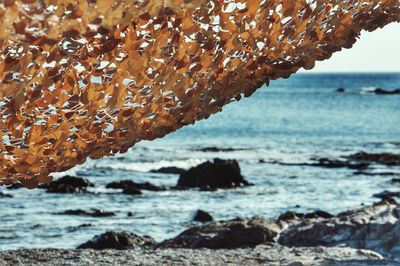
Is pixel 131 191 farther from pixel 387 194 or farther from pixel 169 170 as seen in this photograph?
pixel 387 194

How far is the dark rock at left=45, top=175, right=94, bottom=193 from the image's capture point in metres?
22.6

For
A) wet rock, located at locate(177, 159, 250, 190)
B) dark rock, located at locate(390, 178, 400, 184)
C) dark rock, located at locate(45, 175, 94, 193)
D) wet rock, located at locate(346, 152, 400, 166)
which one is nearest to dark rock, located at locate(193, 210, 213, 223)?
dark rock, located at locate(45, 175, 94, 193)

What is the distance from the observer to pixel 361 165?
1288 inches

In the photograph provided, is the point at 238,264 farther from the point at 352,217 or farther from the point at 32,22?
the point at 32,22

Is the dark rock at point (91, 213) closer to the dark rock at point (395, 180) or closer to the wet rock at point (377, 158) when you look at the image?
the dark rock at point (395, 180)

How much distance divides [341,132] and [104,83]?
55.1 metres

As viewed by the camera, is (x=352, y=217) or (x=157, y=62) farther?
(x=352, y=217)

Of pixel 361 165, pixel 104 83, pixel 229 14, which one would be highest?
pixel 229 14

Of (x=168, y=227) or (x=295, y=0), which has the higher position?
(x=295, y=0)

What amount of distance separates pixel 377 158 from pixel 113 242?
2495 cm

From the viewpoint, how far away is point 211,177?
24.6 m

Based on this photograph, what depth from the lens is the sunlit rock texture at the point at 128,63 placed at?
103 inches

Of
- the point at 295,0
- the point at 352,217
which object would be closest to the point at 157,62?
the point at 295,0

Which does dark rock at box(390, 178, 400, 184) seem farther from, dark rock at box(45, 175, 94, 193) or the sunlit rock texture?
the sunlit rock texture
